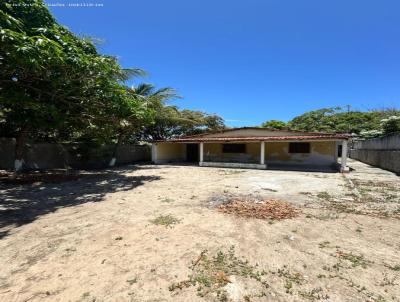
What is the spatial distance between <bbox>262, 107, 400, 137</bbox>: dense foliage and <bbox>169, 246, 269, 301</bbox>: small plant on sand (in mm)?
35940

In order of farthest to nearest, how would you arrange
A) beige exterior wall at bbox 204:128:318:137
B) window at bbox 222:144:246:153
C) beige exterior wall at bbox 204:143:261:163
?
window at bbox 222:144:246:153 → beige exterior wall at bbox 204:143:261:163 → beige exterior wall at bbox 204:128:318:137

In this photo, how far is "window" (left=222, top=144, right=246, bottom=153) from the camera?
1994 cm

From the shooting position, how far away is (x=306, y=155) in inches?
709

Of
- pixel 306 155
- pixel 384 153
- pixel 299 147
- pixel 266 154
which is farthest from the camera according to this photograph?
pixel 266 154

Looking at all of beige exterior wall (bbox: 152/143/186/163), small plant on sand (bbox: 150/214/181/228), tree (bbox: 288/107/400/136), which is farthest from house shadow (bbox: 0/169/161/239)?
tree (bbox: 288/107/400/136)

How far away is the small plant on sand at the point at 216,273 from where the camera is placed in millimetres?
2867

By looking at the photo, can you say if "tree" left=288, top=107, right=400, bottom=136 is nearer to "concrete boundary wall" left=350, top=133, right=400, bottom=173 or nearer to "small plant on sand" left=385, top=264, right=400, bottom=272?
"concrete boundary wall" left=350, top=133, right=400, bottom=173

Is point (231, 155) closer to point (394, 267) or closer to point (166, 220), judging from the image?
point (166, 220)

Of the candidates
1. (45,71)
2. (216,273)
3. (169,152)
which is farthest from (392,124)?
(45,71)

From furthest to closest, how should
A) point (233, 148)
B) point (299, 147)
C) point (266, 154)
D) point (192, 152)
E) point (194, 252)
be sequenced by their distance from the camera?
point (192, 152), point (233, 148), point (266, 154), point (299, 147), point (194, 252)

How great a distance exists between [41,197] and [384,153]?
18207mm

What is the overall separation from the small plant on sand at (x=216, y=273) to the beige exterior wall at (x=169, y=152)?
17131 mm

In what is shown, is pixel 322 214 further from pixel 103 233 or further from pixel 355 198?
pixel 103 233

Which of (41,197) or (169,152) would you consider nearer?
(41,197)
